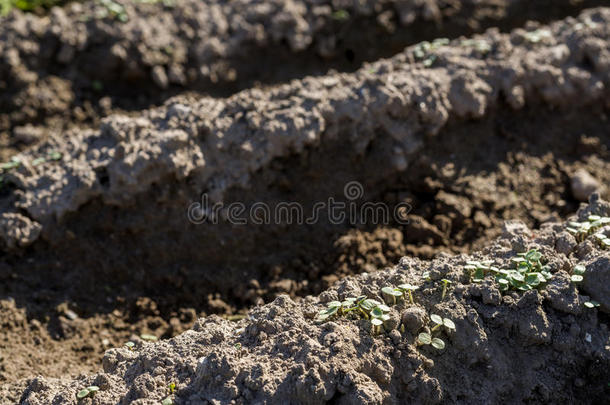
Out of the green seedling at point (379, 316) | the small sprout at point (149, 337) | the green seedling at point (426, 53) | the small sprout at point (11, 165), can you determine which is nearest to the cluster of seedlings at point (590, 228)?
the green seedling at point (379, 316)

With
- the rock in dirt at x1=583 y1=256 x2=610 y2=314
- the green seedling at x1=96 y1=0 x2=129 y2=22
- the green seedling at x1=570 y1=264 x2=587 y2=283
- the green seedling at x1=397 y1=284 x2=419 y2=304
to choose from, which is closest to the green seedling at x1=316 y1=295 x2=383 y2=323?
the green seedling at x1=397 y1=284 x2=419 y2=304

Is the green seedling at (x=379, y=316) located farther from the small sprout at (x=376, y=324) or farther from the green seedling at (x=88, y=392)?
the green seedling at (x=88, y=392)

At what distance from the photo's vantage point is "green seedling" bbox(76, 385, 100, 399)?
10.6 feet

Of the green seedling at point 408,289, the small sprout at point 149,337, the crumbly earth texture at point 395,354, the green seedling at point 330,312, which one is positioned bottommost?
the small sprout at point 149,337

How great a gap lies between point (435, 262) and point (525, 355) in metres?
0.70

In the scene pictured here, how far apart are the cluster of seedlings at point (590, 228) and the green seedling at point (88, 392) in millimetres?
2810

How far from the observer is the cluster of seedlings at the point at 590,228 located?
3.91 meters

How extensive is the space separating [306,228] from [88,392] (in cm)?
211

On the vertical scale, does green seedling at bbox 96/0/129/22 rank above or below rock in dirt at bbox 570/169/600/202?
above

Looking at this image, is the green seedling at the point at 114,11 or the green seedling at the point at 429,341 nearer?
the green seedling at the point at 429,341

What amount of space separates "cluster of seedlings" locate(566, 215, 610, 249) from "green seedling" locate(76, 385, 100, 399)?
2810mm

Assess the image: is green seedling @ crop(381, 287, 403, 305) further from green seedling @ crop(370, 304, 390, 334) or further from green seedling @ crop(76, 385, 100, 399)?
green seedling @ crop(76, 385, 100, 399)

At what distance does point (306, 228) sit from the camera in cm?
489

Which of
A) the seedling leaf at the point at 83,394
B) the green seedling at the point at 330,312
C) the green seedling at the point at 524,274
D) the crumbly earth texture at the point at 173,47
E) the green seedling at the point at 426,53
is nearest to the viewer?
the seedling leaf at the point at 83,394
